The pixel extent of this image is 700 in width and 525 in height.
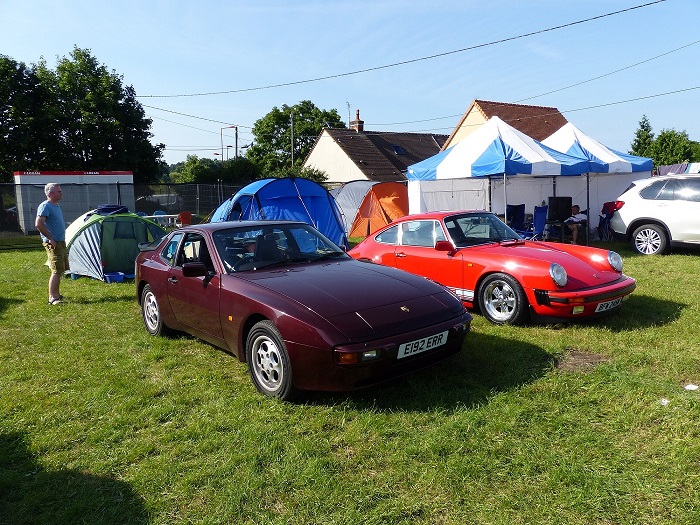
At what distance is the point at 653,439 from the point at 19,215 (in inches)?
796

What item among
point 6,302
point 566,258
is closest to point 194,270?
point 566,258

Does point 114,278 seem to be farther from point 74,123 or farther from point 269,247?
point 74,123

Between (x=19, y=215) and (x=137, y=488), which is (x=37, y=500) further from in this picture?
(x=19, y=215)

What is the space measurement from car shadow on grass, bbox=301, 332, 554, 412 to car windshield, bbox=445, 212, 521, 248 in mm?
1806

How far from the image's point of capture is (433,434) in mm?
3314

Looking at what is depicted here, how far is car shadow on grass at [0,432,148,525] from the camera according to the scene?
8.77 feet

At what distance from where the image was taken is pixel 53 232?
303 inches

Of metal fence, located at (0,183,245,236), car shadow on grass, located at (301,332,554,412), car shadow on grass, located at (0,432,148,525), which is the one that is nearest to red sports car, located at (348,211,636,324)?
car shadow on grass, located at (301,332,554,412)

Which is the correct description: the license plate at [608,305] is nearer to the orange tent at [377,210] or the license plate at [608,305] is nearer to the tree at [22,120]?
the orange tent at [377,210]

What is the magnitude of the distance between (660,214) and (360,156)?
26124mm

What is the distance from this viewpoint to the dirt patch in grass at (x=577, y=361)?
439 cm

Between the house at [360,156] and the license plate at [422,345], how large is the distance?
2940 centimetres

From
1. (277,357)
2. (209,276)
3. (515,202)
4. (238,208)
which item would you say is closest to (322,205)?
(238,208)

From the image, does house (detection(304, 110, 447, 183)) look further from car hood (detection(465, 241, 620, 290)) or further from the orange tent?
car hood (detection(465, 241, 620, 290))
